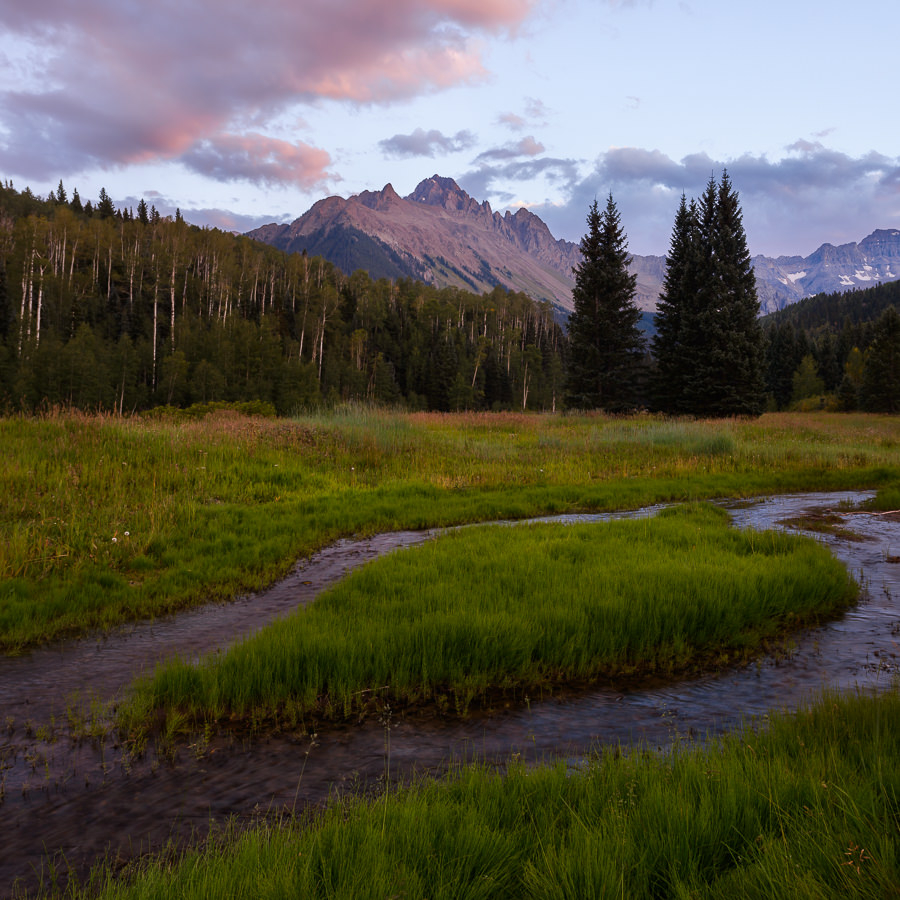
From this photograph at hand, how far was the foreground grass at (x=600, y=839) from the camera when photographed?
230 cm

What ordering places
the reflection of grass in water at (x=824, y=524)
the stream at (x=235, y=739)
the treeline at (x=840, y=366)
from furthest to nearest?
1. the treeline at (x=840, y=366)
2. the reflection of grass in water at (x=824, y=524)
3. the stream at (x=235, y=739)

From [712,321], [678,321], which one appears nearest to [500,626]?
[712,321]

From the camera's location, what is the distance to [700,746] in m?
3.98

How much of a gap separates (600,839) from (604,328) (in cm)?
4013

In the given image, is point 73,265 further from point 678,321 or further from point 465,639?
point 465,639

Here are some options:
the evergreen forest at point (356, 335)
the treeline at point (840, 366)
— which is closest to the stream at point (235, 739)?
the evergreen forest at point (356, 335)

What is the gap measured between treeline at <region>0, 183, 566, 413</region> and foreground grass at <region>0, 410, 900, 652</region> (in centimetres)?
3608

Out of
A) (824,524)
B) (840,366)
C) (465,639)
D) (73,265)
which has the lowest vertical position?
(465,639)

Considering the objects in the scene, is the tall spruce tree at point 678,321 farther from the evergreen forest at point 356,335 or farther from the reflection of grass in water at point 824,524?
the reflection of grass in water at point 824,524

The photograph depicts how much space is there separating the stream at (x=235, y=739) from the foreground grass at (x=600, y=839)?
499 millimetres

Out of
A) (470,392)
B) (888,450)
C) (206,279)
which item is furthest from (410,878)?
(206,279)

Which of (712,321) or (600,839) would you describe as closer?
(600,839)

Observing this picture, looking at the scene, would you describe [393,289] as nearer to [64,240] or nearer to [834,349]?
[64,240]

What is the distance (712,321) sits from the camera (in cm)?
3678
